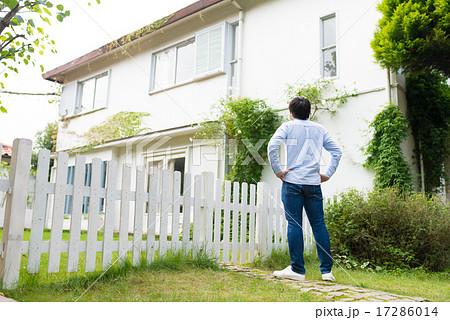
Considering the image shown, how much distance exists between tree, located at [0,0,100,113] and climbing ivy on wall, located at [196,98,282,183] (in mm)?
3839

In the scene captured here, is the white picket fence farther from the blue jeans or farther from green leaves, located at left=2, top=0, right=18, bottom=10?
green leaves, located at left=2, top=0, right=18, bottom=10

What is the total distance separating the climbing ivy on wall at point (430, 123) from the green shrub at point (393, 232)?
1.66m

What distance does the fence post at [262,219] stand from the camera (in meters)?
5.08

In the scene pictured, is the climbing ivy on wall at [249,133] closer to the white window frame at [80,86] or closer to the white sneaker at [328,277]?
the white sneaker at [328,277]

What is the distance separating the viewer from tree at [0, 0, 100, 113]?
4301mm

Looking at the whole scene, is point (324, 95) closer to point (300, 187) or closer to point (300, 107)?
point (300, 107)

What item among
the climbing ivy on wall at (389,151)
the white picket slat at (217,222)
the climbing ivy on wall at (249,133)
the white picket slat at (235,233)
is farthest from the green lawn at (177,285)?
the climbing ivy on wall at (249,133)

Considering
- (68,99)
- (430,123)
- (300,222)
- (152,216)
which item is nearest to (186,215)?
(152,216)

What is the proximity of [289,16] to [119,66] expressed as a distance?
613cm

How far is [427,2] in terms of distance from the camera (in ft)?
18.3

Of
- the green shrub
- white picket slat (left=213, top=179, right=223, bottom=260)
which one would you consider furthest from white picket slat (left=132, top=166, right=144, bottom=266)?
the green shrub
